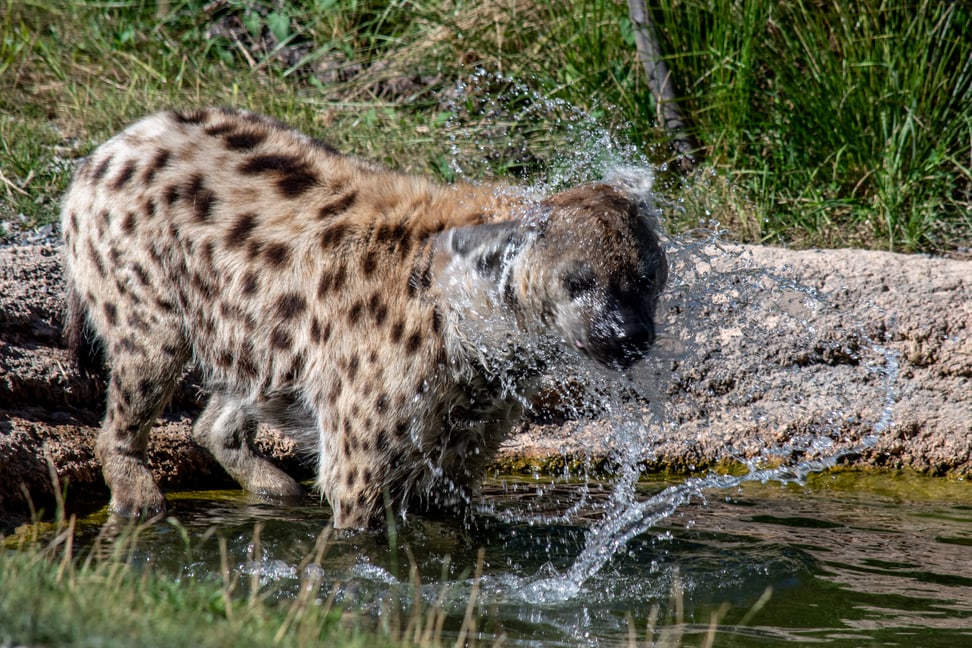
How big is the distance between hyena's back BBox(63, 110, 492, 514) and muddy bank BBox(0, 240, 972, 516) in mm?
521

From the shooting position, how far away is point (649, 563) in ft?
12.2

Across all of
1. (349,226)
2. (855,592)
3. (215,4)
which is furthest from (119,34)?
(855,592)

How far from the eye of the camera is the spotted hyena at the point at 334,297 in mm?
3496

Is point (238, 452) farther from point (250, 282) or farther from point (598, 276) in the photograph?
point (598, 276)

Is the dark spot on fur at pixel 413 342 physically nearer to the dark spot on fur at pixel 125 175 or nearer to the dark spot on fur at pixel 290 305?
the dark spot on fur at pixel 290 305

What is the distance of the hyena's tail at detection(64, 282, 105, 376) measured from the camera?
4.37m

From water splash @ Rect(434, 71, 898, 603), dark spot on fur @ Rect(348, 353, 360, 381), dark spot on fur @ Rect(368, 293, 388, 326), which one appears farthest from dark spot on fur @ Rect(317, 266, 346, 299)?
water splash @ Rect(434, 71, 898, 603)

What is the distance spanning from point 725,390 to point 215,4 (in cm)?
526

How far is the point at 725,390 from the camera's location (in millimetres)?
4980

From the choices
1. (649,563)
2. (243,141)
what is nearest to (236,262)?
(243,141)

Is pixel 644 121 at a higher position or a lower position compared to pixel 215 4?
lower

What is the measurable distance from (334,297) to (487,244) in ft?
2.01

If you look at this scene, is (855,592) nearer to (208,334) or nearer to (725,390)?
(725,390)

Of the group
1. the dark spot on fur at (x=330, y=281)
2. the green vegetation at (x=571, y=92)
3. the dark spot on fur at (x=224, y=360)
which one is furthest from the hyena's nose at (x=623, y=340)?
the green vegetation at (x=571, y=92)
